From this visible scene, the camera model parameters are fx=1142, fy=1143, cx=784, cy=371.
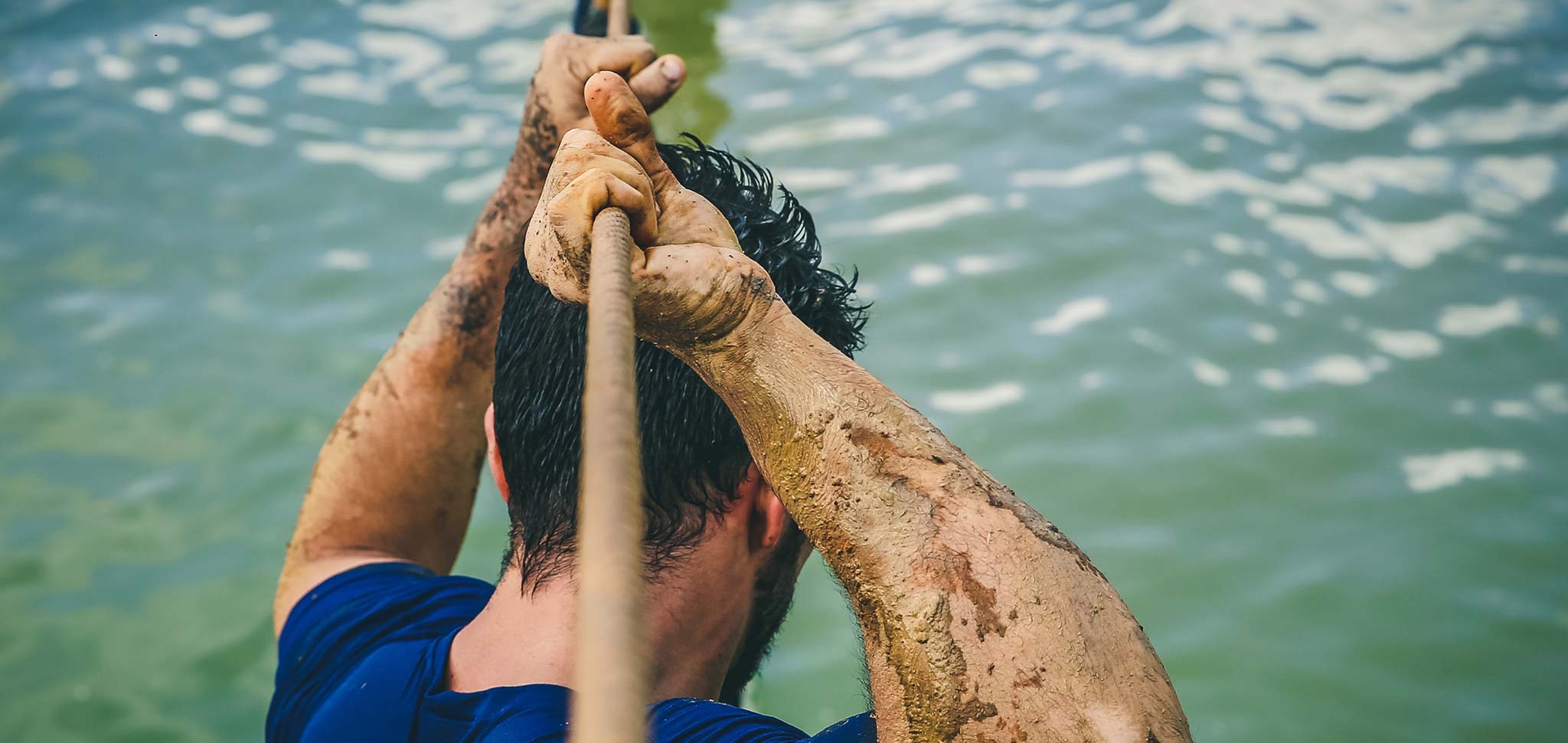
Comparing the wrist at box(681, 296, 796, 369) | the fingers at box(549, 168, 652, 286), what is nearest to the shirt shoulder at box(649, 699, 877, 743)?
the wrist at box(681, 296, 796, 369)

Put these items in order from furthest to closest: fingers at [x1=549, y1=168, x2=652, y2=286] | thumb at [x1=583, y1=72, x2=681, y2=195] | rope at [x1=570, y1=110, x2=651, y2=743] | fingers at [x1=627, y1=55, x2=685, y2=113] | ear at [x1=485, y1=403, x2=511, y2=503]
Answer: fingers at [x1=627, y1=55, x2=685, y2=113], ear at [x1=485, y1=403, x2=511, y2=503], thumb at [x1=583, y1=72, x2=681, y2=195], fingers at [x1=549, y1=168, x2=652, y2=286], rope at [x1=570, y1=110, x2=651, y2=743]

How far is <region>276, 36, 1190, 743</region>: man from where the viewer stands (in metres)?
0.90

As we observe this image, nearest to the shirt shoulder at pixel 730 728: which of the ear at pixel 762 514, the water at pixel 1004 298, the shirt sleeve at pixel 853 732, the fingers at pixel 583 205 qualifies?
the shirt sleeve at pixel 853 732

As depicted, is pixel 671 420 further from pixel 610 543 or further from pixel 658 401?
pixel 610 543

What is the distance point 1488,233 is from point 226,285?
4.24m

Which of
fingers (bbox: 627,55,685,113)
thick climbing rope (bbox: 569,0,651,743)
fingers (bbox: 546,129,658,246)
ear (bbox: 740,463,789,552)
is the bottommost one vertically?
thick climbing rope (bbox: 569,0,651,743)

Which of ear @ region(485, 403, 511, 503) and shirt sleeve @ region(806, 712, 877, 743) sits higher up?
ear @ region(485, 403, 511, 503)

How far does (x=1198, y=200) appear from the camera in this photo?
3.95 metres

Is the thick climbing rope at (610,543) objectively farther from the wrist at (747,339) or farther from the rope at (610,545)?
the wrist at (747,339)

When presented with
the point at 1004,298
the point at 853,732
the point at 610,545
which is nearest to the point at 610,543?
the point at 610,545

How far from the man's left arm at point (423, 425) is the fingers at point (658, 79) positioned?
0.24 metres

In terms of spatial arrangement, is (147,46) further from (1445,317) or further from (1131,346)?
(1445,317)

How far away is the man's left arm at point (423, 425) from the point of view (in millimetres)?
1766

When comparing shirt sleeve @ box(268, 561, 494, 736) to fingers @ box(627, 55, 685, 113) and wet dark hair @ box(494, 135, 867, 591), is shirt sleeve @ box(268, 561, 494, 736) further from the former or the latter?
fingers @ box(627, 55, 685, 113)
